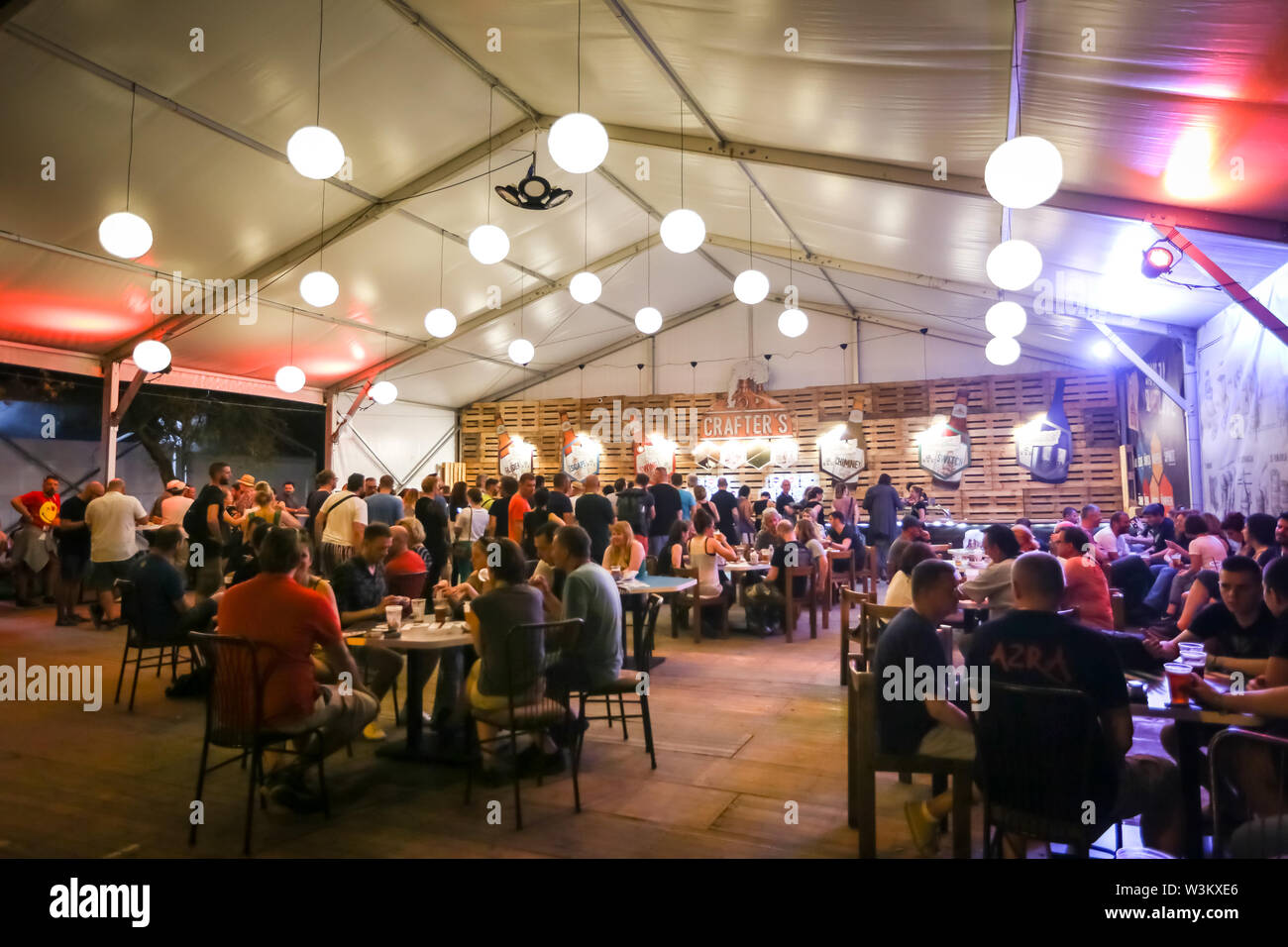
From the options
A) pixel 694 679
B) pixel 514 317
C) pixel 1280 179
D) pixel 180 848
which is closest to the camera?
pixel 180 848

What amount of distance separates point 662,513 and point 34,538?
7.73m

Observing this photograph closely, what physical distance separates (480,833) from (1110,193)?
5889 millimetres

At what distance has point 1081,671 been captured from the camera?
2141 mm

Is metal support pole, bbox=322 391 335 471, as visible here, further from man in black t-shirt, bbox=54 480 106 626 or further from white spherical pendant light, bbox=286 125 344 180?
white spherical pendant light, bbox=286 125 344 180

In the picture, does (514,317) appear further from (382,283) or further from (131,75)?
(131,75)

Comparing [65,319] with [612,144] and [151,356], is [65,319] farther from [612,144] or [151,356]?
[612,144]

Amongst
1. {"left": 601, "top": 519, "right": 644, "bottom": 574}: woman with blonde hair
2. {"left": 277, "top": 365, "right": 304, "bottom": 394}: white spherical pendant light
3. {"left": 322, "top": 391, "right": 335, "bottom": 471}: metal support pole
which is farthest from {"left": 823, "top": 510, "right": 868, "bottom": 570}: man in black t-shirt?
{"left": 322, "top": 391, "right": 335, "bottom": 471}: metal support pole

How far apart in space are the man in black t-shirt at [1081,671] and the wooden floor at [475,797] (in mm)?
708

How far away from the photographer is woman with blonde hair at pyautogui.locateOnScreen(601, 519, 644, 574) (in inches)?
231

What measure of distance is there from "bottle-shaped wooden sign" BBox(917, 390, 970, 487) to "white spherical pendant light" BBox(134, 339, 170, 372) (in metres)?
11.2

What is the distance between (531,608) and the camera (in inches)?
127

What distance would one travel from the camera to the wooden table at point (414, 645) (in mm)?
3246
